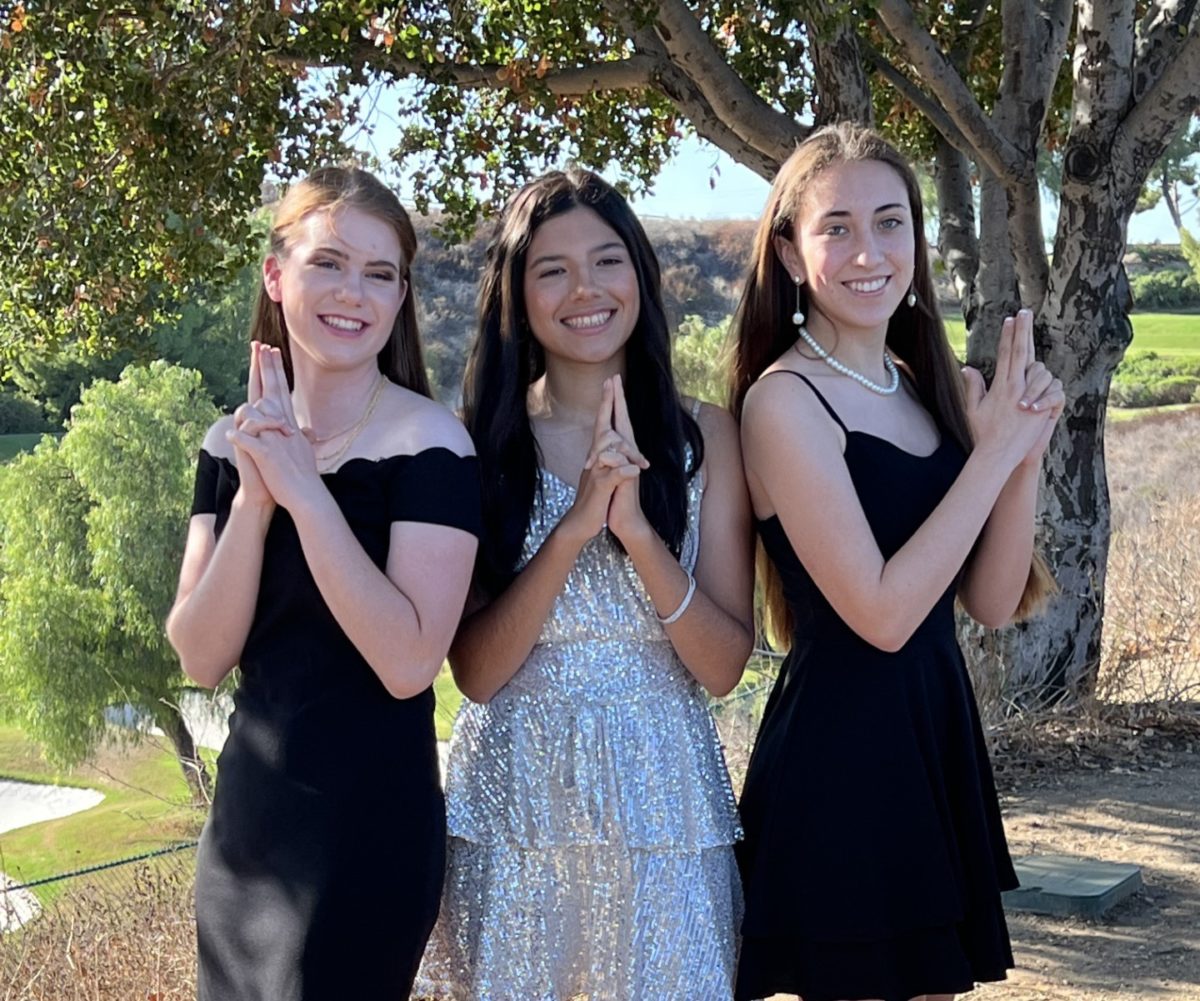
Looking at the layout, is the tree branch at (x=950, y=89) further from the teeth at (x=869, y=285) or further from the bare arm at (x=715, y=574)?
the bare arm at (x=715, y=574)

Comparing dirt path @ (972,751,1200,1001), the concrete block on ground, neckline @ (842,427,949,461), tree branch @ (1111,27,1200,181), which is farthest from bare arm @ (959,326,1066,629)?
tree branch @ (1111,27,1200,181)

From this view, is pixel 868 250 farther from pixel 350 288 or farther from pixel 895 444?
pixel 350 288

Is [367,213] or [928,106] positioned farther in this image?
[928,106]

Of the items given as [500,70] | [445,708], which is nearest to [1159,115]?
[500,70]

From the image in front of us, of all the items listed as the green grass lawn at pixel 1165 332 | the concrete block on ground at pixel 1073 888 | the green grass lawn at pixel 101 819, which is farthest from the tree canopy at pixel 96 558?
the concrete block on ground at pixel 1073 888

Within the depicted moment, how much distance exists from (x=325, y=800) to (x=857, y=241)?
1.21 metres

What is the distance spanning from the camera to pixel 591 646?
2359 mm

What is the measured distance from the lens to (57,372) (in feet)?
145

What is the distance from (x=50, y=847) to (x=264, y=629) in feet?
94.7

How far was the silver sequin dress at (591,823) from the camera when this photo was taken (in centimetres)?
228

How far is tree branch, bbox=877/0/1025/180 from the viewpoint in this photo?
19.4ft

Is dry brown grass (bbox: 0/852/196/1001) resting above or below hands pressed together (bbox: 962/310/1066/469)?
below

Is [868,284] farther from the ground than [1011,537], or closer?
farther from the ground

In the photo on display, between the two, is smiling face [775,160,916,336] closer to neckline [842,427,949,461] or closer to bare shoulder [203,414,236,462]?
neckline [842,427,949,461]
